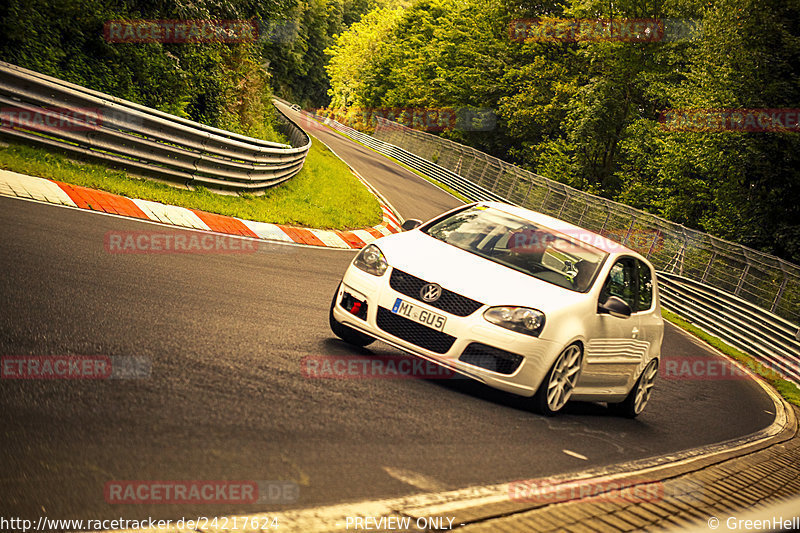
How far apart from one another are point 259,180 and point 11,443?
13981 millimetres

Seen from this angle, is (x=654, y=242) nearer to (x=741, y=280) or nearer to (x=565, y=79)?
(x=741, y=280)

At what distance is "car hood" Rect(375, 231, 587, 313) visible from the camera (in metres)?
6.64

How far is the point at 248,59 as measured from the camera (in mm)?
24016

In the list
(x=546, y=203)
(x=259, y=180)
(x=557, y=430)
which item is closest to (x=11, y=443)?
(x=557, y=430)

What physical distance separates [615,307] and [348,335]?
8.04 ft

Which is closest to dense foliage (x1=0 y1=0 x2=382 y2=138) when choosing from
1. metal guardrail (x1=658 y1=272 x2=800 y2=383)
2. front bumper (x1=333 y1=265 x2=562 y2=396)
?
front bumper (x1=333 y1=265 x2=562 y2=396)

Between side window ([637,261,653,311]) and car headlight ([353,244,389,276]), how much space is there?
301 cm

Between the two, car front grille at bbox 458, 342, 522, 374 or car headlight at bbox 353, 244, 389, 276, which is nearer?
car front grille at bbox 458, 342, 522, 374

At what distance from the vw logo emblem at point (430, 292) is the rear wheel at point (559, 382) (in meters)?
1.12

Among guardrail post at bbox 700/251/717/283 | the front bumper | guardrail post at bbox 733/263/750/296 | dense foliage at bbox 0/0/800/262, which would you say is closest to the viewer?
the front bumper

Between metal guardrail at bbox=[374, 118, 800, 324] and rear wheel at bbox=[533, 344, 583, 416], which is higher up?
metal guardrail at bbox=[374, 118, 800, 324]

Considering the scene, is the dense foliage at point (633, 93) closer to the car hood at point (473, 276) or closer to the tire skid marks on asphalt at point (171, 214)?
the tire skid marks on asphalt at point (171, 214)

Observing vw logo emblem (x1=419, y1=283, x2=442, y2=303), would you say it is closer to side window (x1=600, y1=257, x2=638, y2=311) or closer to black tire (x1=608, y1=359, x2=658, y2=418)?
side window (x1=600, y1=257, x2=638, y2=311)

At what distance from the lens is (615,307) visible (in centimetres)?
723
